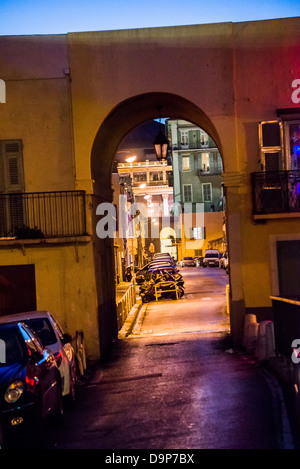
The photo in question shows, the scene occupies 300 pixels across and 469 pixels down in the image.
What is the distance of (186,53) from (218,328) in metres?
8.61

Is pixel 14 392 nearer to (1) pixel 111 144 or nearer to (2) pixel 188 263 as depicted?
(1) pixel 111 144

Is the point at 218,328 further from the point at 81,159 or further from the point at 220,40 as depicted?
the point at 220,40

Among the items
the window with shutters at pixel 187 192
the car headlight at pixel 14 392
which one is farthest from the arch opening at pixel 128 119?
the window with shutters at pixel 187 192

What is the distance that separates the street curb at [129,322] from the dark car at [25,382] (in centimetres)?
1084

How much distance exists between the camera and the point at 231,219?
1576cm

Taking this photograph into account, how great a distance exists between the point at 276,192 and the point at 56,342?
273 inches

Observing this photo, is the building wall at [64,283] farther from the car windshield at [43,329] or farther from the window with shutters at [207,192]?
the window with shutters at [207,192]

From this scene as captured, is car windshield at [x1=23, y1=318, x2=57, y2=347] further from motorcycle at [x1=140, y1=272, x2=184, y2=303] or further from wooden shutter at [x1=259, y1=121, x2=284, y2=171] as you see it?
motorcycle at [x1=140, y1=272, x2=184, y2=303]

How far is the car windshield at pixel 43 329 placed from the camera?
11.3 metres

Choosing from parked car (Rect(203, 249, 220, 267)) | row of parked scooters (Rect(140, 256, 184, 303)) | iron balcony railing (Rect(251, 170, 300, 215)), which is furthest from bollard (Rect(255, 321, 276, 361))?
parked car (Rect(203, 249, 220, 267))

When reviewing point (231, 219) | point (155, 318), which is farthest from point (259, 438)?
point (155, 318)

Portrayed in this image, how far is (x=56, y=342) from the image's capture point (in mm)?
11281

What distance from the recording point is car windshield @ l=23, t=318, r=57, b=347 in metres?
11.3
